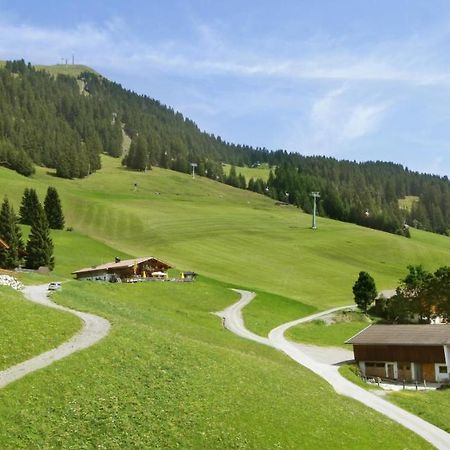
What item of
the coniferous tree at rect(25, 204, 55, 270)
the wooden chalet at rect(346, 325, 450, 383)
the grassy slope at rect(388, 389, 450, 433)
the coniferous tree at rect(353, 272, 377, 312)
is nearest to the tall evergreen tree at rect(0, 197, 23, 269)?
the coniferous tree at rect(25, 204, 55, 270)

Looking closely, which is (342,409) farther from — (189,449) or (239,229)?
(239,229)

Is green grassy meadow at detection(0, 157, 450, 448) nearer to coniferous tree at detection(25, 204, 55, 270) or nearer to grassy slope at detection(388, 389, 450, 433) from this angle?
coniferous tree at detection(25, 204, 55, 270)

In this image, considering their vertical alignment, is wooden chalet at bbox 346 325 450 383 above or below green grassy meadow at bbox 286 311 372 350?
above

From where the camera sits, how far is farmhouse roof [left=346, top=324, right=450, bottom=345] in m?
63.5

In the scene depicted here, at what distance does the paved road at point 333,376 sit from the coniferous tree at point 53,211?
59.1 meters

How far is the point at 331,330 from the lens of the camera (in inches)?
3339

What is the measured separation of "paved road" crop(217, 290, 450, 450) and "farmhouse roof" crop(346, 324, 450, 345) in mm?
5910

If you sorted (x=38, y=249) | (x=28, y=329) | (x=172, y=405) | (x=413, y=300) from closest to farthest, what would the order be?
(x=172, y=405) < (x=28, y=329) < (x=413, y=300) < (x=38, y=249)

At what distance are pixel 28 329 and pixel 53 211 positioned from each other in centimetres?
10709

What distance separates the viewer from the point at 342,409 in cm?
3503

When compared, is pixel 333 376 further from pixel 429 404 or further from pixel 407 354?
pixel 407 354

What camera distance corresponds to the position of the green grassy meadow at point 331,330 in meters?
75.4

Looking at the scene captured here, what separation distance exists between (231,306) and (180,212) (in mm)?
90104

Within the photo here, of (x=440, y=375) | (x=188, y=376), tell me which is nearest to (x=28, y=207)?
(x=440, y=375)
